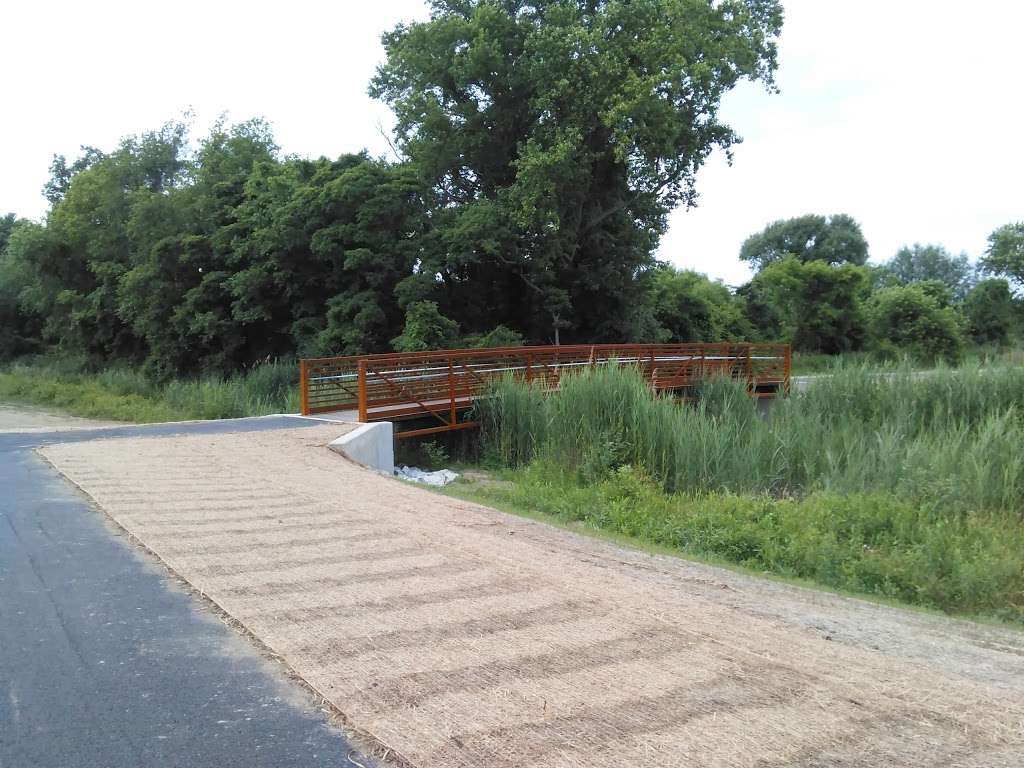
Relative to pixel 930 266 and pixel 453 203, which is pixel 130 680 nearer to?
pixel 453 203

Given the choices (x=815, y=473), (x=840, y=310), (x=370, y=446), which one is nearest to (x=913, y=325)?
(x=840, y=310)

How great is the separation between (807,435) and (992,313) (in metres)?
44.0

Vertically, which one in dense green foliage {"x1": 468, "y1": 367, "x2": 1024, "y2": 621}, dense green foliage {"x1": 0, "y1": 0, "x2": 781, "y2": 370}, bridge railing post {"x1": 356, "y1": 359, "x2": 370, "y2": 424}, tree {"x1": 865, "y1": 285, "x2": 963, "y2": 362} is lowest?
dense green foliage {"x1": 468, "y1": 367, "x2": 1024, "y2": 621}

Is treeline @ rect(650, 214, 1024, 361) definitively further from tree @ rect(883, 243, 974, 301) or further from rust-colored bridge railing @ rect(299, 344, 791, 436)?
tree @ rect(883, 243, 974, 301)

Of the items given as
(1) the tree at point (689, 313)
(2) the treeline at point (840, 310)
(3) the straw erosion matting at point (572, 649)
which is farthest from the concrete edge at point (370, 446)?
(2) the treeline at point (840, 310)

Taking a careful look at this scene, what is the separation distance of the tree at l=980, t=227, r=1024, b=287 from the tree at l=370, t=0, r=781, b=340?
34144 mm

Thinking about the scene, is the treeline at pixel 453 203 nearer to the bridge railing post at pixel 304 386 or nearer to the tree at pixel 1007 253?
the bridge railing post at pixel 304 386

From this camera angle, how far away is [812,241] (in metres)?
75.0

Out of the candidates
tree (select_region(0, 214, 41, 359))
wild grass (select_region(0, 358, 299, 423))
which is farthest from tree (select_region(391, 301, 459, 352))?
tree (select_region(0, 214, 41, 359))

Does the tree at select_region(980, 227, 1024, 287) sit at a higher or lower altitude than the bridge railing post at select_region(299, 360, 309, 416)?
higher

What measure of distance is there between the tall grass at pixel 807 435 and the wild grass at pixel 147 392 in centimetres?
721

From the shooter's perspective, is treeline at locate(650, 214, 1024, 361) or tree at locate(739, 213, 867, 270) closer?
treeline at locate(650, 214, 1024, 361)

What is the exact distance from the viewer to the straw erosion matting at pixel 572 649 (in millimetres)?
3615

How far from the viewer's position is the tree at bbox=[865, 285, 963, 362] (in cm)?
4356
